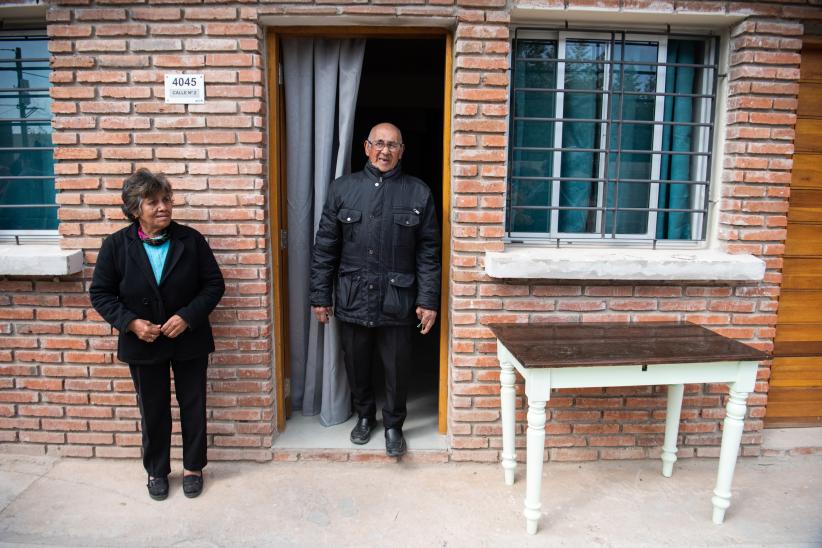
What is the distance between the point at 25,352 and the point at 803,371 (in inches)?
194

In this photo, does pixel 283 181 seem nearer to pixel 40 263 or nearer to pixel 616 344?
pixel 40 263

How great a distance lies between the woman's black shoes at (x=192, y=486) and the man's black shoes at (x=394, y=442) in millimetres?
1091

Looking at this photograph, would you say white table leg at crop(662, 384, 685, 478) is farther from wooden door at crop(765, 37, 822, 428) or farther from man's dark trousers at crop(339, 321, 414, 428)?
man's dark trousers at crop(339, 321, 414, 428)

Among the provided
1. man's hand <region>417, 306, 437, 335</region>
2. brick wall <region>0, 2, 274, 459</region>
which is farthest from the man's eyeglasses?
man's hand <region>417, 306, 437, 335</region>

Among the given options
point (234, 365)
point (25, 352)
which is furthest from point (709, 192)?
point (25, 352)

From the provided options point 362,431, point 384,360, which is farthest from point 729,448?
point 362,431

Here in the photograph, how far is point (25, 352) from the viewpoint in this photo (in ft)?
11.4

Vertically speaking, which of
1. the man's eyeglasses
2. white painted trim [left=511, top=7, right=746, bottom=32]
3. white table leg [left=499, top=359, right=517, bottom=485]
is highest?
white painted trim [left=511, top=7, right=746, bottom=32]

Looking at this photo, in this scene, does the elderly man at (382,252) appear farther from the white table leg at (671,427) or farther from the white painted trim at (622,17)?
the white table leg at (671,427)

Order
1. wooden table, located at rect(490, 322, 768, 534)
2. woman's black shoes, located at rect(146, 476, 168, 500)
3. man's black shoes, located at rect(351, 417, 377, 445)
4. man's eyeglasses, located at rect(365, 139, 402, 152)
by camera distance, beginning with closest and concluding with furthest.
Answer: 1. wooden table, located at rect(490, 322, 768, 534)
2. woman's black shoes, located at rect(146, 476, 168, 500)
3. man's eyeglasses, located at rect(365, 139, 402, 152)
4. man's black shoes, located at rect(351, 417, 377, 445)

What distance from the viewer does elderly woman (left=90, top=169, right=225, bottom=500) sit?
2926 millimetres

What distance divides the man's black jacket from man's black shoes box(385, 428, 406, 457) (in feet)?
2.32

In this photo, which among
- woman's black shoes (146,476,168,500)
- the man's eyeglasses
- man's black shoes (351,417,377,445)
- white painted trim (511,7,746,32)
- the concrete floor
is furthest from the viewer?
man's black shoes (351,417,377,445)

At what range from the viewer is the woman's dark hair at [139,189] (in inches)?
113
